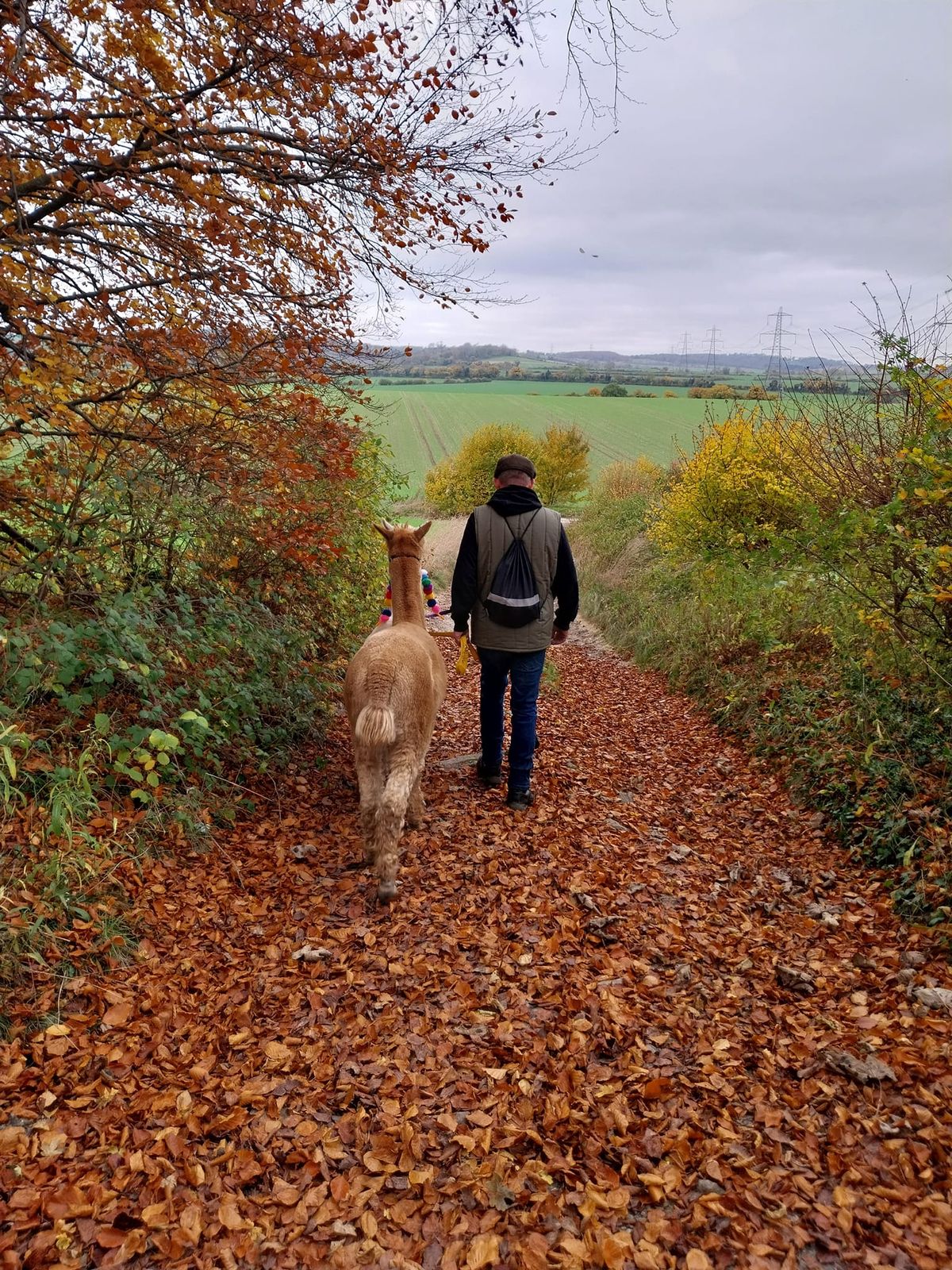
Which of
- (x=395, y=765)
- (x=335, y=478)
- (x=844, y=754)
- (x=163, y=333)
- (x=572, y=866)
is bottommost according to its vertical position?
(x=572, y=866)

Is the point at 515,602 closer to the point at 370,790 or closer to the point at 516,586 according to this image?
the point at 516,586

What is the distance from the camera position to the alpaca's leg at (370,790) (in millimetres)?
4465

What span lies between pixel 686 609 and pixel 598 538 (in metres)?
9.00

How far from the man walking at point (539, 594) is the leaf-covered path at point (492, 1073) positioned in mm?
1063

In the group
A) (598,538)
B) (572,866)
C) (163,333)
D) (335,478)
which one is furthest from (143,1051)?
(598,538)

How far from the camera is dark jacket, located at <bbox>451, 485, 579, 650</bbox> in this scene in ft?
17.6

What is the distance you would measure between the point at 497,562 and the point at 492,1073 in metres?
3.55

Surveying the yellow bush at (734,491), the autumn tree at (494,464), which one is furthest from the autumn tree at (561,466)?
the yellow bush at (734,491)

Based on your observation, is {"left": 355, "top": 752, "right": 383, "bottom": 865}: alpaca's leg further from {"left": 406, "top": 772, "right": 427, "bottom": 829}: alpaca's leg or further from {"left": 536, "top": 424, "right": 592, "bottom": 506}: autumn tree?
{"left": 536, "top": 424, "right": 592, "bottom": 506}: autumn tree

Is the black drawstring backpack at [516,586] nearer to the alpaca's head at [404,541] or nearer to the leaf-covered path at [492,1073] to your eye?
the alpaca's head at [404,541]

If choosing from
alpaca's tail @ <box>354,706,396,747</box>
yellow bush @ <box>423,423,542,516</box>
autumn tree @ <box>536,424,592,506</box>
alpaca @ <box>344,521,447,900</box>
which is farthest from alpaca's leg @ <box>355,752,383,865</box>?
autumn tree @ <box>536,424,592,506</box>

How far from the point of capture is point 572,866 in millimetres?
4926

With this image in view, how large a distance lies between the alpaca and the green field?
1387 inches

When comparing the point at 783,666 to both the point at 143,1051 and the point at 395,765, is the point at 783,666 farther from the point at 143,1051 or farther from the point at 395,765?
the point at 143,1051
